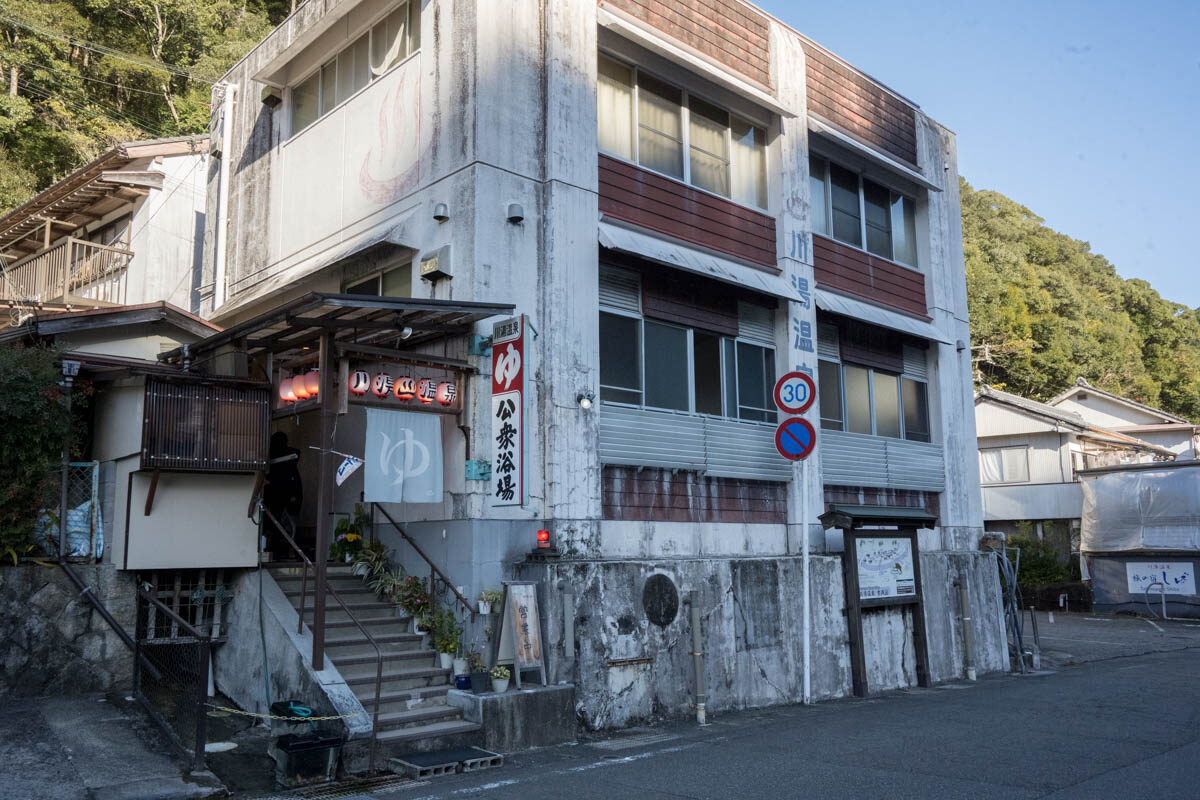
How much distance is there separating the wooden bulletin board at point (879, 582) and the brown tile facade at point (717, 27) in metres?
8.00

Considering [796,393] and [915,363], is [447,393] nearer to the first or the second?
[796,393]

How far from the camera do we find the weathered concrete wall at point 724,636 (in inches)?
445

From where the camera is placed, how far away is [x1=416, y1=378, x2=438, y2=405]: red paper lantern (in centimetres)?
1148

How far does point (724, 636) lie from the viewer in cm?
1300

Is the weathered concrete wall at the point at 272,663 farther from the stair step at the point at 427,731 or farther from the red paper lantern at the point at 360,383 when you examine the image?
the red paper lantern at the point at 360,383

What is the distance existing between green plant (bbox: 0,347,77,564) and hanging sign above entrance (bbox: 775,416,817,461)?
31.2 ft

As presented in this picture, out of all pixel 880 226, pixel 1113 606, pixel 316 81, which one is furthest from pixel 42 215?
pixel 1113 606

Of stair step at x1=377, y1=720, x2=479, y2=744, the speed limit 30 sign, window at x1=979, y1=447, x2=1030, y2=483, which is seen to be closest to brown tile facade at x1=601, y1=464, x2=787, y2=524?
the speed limit 30 sign

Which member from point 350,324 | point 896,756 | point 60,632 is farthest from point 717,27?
point 60,632

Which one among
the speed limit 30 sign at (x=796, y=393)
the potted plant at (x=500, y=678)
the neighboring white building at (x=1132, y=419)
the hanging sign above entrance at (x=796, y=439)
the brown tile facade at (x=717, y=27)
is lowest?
the potted plant at (x=500, y=678)

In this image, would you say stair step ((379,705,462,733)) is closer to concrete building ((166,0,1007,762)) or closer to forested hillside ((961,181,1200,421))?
concrete building ((166,0,1007,762))

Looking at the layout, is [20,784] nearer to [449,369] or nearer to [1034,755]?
[449,369]

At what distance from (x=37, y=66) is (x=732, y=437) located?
26.0 m

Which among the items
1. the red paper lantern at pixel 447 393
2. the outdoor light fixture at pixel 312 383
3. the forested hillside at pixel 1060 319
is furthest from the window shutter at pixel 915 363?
the forested hillside at pixel 1060 319
